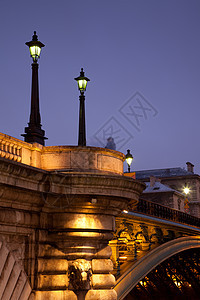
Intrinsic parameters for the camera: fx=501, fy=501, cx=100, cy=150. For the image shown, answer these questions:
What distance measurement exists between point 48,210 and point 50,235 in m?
0.63

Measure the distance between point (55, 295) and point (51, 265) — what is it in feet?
2.27

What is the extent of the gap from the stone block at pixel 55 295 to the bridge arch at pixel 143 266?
12755 millimetres

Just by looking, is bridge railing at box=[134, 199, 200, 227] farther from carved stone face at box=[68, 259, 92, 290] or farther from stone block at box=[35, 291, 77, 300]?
stone block at box=[35, 291, 77, 300]

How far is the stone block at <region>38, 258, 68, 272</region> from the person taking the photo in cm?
1180

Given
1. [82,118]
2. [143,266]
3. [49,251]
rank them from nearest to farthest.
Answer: [49,251] → [82,118] → [143,266]

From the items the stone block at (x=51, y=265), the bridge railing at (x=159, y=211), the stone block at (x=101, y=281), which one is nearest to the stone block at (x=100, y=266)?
the stone block at (x=101, y=281)

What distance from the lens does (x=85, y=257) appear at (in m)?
12.4

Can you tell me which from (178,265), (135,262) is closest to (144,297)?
(178,265)

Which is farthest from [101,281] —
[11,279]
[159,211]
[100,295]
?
[159,211]

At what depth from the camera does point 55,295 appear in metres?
11.7

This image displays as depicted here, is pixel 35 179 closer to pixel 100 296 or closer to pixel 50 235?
pixel 50 235

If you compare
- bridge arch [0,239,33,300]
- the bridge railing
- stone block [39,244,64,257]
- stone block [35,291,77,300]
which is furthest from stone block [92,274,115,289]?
the bridge railing

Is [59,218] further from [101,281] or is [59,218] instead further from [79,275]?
[101,281]

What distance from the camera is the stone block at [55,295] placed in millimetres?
11578
